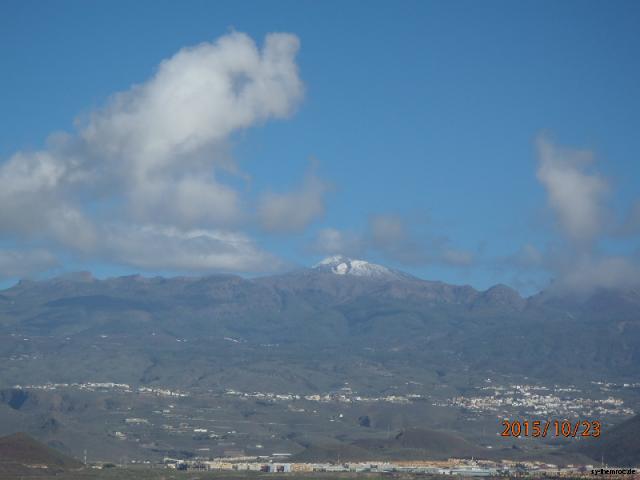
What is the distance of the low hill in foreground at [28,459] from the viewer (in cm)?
13938

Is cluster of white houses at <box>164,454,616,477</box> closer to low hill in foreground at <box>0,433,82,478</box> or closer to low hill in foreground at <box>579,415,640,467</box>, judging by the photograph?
low hill in foreground at <box>579,415,640,467</box>

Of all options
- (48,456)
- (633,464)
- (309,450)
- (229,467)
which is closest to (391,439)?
(309,450)

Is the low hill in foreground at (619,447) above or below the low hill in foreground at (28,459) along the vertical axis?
above

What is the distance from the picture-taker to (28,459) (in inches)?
5763

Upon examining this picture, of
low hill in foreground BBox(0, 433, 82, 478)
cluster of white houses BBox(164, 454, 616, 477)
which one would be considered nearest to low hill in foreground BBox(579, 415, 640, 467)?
cluster of white houses BBox(164, 454, 616, 477)

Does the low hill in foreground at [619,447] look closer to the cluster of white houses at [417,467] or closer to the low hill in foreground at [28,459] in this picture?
the cluster of white houses at [417,467]

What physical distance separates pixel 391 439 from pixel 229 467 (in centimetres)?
4205

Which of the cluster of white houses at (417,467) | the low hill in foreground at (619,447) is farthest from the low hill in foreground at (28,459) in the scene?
the low hill in foreground at (619,447)

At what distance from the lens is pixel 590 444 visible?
178 m

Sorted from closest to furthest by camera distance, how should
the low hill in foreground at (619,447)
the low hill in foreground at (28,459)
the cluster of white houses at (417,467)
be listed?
the low hill in foreground at (28,459), the cluster of white houses at (417,467), the low hill in foreground at (619,447)

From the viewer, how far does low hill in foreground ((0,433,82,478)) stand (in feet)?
457

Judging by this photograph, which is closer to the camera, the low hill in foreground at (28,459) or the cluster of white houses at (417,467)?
the low hill in foreground at (28,459)

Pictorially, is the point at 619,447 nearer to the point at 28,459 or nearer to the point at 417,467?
the point at 417,467

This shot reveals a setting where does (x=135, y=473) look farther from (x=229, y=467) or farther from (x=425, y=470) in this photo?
(x=425, y=470)
